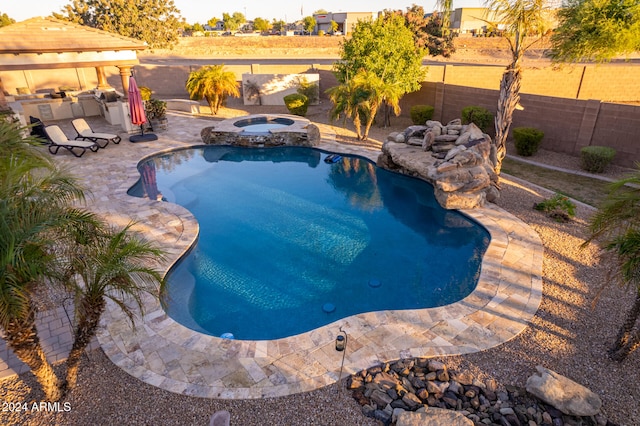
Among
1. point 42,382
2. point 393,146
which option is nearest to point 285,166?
point 393,146

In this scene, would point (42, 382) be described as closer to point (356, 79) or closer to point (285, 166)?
point (285, 166)

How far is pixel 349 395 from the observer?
19.9 ft

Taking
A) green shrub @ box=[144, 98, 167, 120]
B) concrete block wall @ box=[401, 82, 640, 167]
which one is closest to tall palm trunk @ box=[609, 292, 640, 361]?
concrete block wall @ box=[401, 82, 640, 167]

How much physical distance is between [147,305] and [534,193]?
1286 cm

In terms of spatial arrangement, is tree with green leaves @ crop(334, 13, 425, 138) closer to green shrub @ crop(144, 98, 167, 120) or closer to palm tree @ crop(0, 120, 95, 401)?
green shrub @ crop(144, 98, 167, 120)

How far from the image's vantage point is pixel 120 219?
11.6 metres

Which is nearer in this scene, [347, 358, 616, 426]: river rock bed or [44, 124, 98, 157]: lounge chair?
[347, 358, 616, 426]: river rock bed

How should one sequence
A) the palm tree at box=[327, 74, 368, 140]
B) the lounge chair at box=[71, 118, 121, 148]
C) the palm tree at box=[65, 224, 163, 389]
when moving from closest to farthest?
1. the palm tree at box=[65, 224, 163, 389]
2. the lounge chair at box=[71, 118, 121, 148]
3. the palm tree at box=[327, 74, 368, 140]

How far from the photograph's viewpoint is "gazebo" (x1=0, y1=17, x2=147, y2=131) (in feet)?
58.1

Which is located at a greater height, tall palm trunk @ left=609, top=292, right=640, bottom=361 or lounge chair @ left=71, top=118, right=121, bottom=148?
lounge chair @ left=71, top=118, right=121, bottom=148

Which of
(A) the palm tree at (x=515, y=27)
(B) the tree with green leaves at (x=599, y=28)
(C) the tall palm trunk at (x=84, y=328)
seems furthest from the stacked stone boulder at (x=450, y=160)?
(C) the tall palm trunk at (x=84, y=328)

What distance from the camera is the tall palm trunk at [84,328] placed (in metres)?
5.13

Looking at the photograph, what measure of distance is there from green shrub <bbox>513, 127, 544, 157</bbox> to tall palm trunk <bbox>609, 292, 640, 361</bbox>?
12.2 meters

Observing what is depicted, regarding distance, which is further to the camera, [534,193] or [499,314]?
[534,193]
